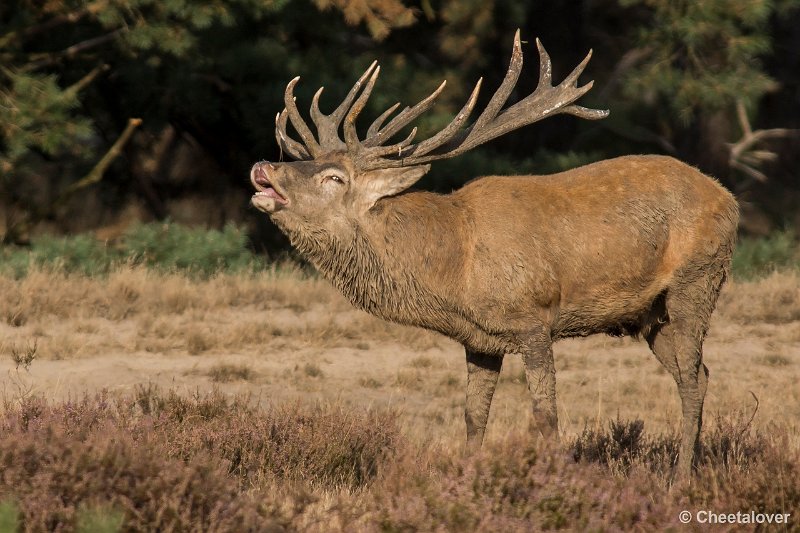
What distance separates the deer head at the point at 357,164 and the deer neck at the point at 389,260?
90mm

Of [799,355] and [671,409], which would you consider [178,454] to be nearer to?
→ [671,409]

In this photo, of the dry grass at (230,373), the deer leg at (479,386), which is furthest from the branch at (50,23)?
the deer leg at (479,386)

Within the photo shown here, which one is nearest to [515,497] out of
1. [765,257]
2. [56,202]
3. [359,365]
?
[359,365]

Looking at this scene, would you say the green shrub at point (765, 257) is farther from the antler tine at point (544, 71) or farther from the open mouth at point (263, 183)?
the open mouth at point (263, 183)

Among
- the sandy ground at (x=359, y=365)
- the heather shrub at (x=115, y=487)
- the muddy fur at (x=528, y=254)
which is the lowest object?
the sandy ground at (x=359, y=365)

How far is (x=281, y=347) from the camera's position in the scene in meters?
11.1

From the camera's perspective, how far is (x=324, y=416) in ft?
25.0

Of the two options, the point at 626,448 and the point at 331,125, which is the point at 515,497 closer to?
the point at 626,448

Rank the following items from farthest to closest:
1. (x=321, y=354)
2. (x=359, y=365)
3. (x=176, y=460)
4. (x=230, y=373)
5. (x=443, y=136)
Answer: (x=321, y=354) → (x=359, y=365) → (x=230, y=373) → (x=443, y=136) → (x=176, y=460)

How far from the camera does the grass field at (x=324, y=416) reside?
5836 millimetres

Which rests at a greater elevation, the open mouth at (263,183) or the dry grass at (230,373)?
the open mouth at (263,183)

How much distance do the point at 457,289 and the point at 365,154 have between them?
3.06ft

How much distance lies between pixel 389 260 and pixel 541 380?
41.8 inches

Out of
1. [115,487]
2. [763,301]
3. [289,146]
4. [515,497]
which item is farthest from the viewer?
[763,301]
